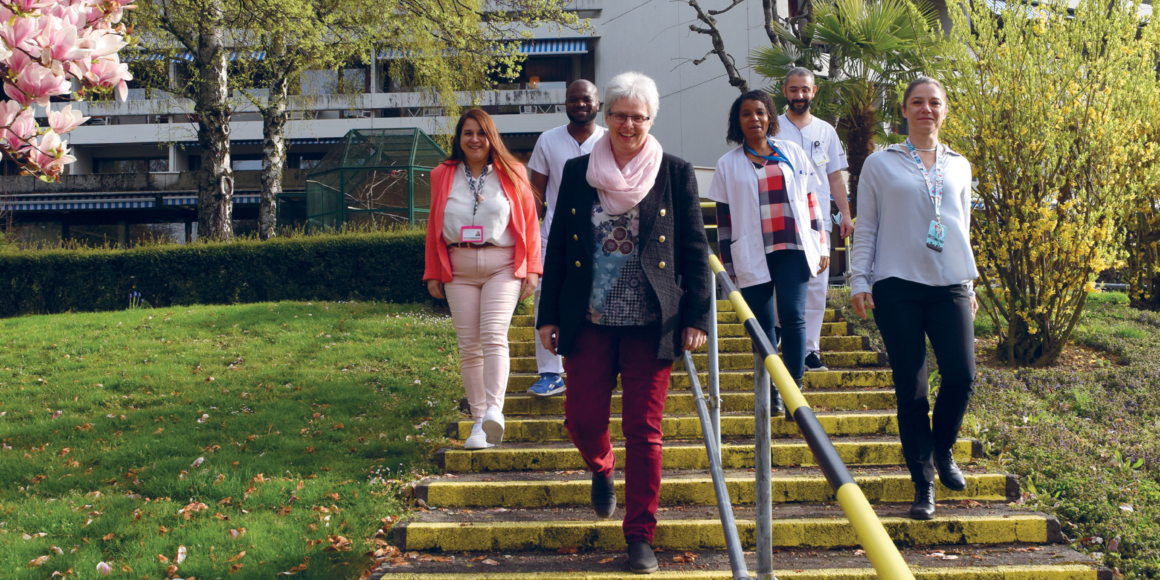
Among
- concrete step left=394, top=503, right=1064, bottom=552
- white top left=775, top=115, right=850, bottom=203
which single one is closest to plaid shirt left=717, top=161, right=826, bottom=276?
white top left=775, top=115, right=850, bottom=203

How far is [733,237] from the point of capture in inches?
186

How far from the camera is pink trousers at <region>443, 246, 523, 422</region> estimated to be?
174 inches

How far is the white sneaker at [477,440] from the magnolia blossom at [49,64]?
305cm

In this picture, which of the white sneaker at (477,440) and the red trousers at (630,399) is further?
the white sneaker at (477,440)

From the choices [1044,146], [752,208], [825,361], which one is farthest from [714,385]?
[1044,146]

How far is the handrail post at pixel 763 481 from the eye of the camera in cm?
263

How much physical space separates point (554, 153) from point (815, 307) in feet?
6.97

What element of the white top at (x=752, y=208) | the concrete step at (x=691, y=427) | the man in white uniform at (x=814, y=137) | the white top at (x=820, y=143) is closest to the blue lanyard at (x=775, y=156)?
the white top at (x=752, y=208)

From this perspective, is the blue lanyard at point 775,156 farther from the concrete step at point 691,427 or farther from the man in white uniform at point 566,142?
the concrete step at point 691,427

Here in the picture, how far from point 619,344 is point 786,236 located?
1.73 m

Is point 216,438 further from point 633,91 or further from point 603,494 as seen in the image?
point 633,91

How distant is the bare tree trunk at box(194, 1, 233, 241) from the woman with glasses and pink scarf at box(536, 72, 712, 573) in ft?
37.3

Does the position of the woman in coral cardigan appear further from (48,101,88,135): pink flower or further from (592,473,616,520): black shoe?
(48,101,88,135): pink flower

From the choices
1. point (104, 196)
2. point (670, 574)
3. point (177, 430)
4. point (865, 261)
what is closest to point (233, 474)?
point (177, 430)
